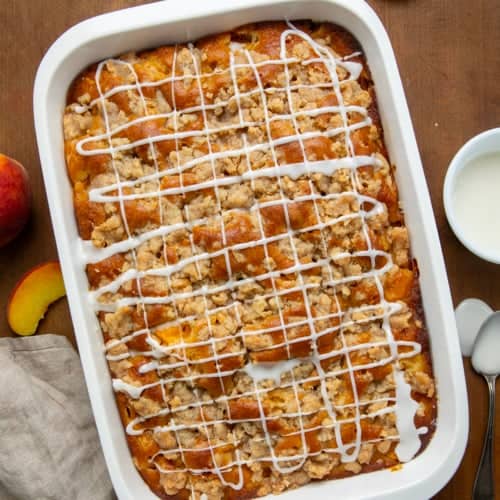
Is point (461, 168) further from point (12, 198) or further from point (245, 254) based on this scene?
point (12, 198)

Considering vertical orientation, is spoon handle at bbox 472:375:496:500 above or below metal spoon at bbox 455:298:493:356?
below

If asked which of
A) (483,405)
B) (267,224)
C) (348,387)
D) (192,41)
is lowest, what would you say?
(483,405)

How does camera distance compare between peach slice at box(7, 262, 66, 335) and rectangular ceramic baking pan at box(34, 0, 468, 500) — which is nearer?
rectangular ceramic baking pan at box(34, 0, 468, 500)

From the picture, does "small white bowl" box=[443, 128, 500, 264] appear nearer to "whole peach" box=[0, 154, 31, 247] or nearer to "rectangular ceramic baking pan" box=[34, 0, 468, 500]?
"rectangular ceramic baking pan" box=[34, 0, 468, 500]

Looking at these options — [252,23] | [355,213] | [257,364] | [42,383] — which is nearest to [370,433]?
[257,364]

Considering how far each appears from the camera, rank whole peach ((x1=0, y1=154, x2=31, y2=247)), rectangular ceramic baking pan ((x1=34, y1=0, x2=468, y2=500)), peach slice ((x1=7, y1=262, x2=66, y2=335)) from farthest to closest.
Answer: peach slice ((x1=7, y1=262, x2=66, y2=335)) < whole peach ((x1=0, y1=154, x2=31, y2=247)) < rectangular ceramic baking pan ((x1=34, y1=0, x2=468, y2=500))

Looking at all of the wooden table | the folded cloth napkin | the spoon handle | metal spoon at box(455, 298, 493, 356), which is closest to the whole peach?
the wooden table

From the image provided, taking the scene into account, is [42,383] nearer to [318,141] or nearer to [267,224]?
[267,224]

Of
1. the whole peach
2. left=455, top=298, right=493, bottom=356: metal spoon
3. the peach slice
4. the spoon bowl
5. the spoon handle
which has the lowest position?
the spoon handle
